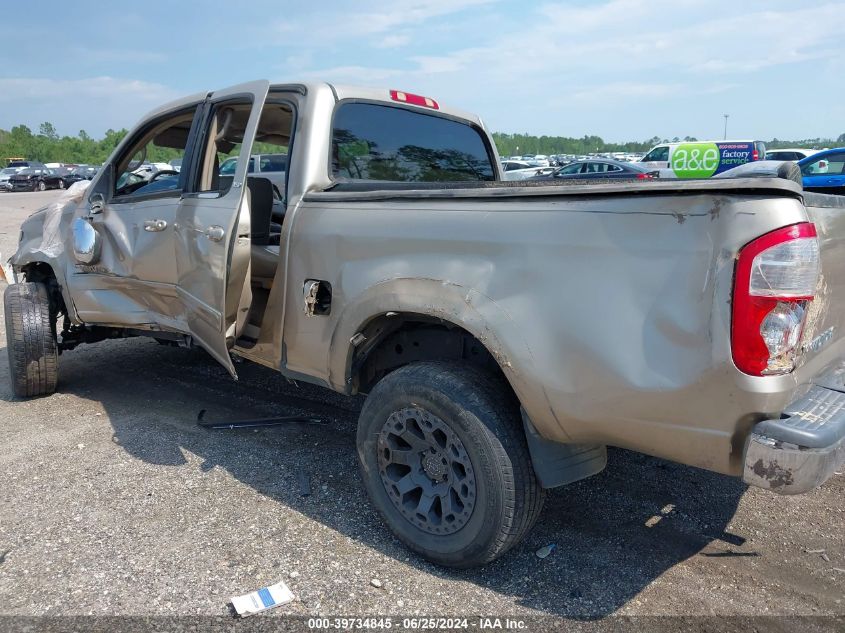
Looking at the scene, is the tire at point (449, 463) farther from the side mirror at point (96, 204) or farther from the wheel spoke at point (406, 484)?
the side mirror at point (96, 204)

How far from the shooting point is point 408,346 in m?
3.16

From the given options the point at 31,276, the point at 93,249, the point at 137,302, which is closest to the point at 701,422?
the point at 137,302

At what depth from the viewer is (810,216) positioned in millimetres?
2105

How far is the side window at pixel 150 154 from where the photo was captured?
4.40m

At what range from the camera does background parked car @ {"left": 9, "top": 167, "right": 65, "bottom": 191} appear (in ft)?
121

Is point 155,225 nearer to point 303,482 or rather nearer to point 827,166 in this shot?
point 303,482

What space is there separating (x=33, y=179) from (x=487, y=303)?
41486 millimetres

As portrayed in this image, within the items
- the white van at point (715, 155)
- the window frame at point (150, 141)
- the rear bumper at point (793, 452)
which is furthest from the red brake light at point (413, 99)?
the white van at point (715, 155)

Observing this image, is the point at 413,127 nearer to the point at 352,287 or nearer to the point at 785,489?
the point at 352,287

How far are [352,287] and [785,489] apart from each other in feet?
5.89

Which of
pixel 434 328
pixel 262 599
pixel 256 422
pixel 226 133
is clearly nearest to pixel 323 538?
pixel 262 599

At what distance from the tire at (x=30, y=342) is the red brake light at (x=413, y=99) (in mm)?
2978

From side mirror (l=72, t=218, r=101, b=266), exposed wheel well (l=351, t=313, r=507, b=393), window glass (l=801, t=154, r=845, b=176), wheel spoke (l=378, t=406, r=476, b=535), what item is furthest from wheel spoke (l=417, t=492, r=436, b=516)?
window glass (l=801, t=154, r=845, b=176)

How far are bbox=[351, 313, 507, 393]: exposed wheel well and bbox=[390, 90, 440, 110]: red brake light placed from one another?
165 centimetres
